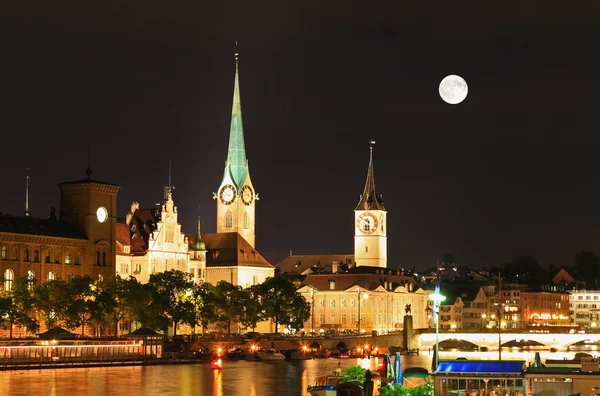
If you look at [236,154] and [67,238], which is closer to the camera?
[67,238]

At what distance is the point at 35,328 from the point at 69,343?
25.5 feet

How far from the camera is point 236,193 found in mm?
183000

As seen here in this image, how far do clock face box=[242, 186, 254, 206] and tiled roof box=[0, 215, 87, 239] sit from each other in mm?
54988

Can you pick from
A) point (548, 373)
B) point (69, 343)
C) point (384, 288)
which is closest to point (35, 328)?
point (69, 343)

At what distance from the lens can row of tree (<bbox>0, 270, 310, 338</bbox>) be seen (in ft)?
375

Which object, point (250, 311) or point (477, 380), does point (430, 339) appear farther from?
point (477, 380)

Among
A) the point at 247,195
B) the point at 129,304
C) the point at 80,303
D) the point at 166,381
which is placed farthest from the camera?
the point at 247,195

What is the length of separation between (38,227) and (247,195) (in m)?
59.9

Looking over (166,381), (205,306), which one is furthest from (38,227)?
(166,381)

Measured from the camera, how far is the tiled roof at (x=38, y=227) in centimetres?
12394

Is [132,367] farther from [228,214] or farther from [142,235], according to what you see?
[228,214]

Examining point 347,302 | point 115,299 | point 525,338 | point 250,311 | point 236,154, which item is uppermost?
point 236,154

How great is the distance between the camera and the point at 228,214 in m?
183

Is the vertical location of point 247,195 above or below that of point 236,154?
below
